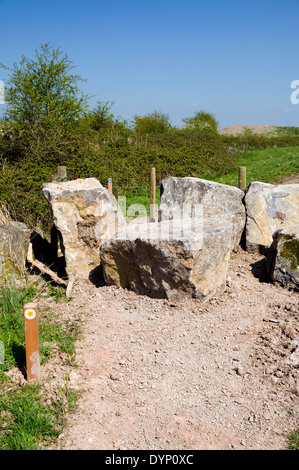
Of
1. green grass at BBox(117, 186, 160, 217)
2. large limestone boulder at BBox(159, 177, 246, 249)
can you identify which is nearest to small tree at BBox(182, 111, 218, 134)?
green grass at BBox(117, 186, 160, 217)

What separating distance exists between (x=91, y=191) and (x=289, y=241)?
3.06 metres

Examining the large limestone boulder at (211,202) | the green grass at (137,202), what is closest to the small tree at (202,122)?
the green grass at (137,202)

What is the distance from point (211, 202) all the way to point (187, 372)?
355 centimetres

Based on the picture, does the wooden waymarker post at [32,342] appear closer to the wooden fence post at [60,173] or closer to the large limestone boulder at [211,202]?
the large limestone boulder at [211,202]

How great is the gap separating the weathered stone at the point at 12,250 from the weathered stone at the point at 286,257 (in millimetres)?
3749

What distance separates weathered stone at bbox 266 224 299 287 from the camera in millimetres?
5258

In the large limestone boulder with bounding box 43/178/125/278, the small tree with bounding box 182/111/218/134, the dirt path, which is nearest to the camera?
the dirt path

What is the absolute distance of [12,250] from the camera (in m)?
6.12

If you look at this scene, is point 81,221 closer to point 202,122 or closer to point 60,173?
point 60,173

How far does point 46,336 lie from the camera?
4.48m

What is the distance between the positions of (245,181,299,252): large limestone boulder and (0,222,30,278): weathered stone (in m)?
3.75

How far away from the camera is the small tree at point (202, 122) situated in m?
33.5

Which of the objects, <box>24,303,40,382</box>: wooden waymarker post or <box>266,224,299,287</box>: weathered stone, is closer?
<box>24,303,40,382</box>: wooden waymarker post

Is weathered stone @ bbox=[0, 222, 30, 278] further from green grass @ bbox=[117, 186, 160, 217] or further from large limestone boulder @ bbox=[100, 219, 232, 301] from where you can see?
green grass @ bbox=[117, 186, 160, 217]
